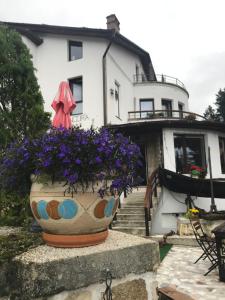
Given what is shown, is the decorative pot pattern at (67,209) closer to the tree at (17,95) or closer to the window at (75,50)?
the tree at (17,95)

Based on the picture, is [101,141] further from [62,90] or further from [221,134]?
[221,134]

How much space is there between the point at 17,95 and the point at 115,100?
10.3 m

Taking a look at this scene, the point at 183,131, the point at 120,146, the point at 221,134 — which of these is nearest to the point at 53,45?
the point at 183,131

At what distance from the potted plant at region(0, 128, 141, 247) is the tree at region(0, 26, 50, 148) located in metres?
3.15

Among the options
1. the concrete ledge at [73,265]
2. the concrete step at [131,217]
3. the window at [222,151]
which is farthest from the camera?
the window at [222,151]

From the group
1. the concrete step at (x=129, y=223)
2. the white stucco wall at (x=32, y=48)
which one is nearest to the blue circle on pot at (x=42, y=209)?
the concrete step at (x=129, y=223)

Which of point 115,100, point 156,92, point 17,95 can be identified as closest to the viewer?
point 17,95

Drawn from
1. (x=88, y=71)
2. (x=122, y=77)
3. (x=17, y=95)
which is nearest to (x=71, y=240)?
(x=17, y=95)

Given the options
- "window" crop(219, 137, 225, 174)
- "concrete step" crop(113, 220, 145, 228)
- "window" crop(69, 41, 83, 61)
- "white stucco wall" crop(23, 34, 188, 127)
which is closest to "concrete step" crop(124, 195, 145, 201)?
"concrete step" crop(113, 220, 145, 228)

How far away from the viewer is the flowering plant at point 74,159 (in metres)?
1.96

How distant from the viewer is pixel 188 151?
45.8 feet

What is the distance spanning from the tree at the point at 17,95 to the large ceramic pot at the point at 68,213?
128 inches

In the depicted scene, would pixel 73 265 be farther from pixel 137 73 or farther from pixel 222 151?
pixel 137 73

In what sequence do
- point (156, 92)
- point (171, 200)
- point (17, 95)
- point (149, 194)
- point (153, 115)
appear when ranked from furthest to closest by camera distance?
point (156, 92), point (153, 115), point (171, 200), point (149, 194), point (17, 95)
